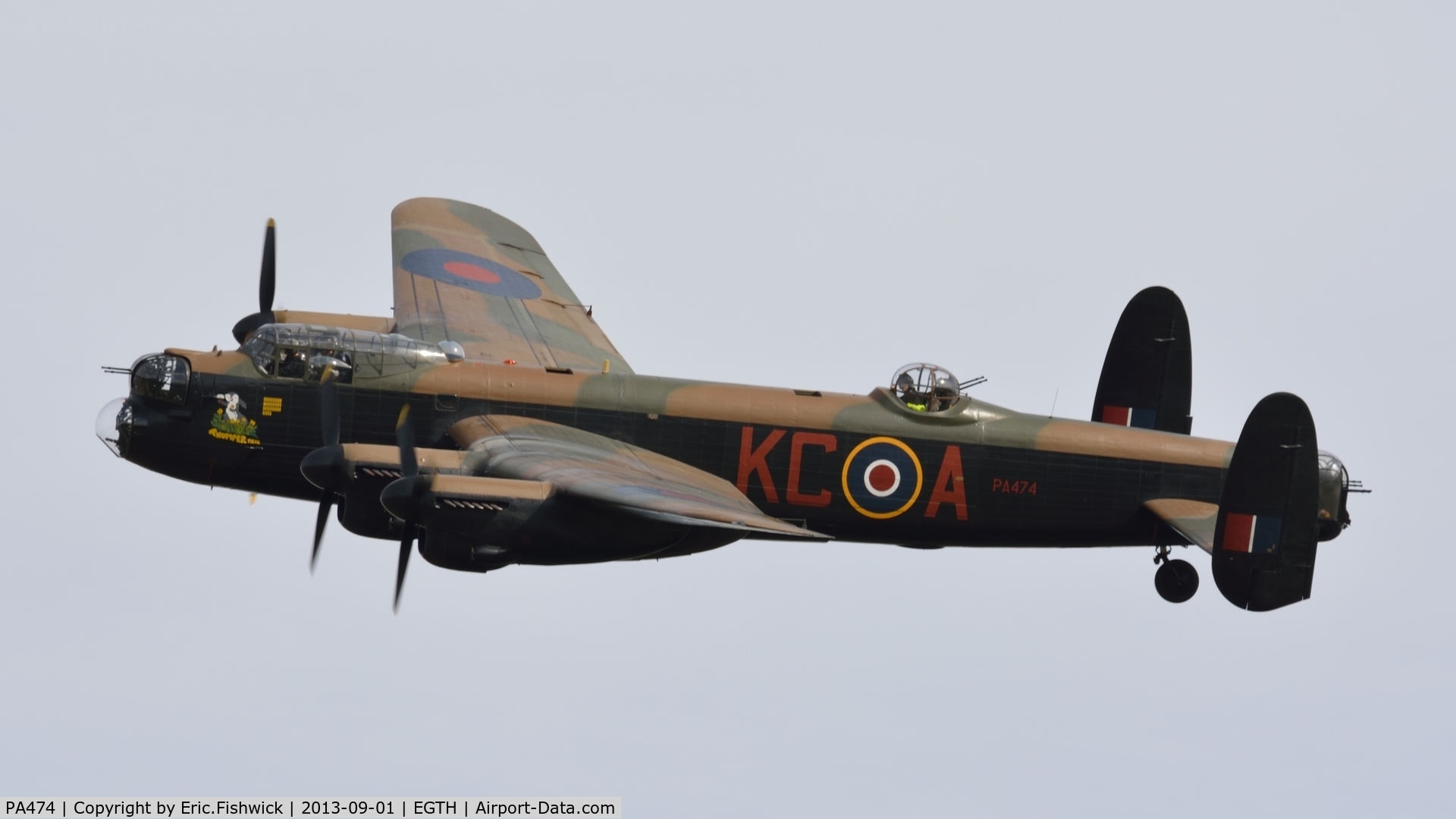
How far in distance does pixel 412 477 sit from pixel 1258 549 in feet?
41.5

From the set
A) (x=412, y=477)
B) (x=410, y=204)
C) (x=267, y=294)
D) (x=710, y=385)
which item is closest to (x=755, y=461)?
(x=710, y=385)

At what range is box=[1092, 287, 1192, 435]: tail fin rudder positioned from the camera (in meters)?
39.3

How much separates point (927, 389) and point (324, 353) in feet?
30.3

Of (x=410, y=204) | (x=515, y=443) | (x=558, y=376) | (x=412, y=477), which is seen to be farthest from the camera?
(x=410, y=204)

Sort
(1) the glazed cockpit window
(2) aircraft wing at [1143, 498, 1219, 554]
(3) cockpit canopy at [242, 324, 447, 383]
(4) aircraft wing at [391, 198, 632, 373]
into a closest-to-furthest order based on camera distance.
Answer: (1) the glazed cockpit window
(3) cockpit canopy at [242, 324, 447, 383]
(2) aircraft wing at [1143, 498, 1219, 554]
(4) aircraft wing at [391, 198, 632, 373]

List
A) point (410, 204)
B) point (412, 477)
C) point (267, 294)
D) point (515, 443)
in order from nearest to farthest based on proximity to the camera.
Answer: point (412, 477) → point (515, 443) → point (267, 294) → point (410, 204)

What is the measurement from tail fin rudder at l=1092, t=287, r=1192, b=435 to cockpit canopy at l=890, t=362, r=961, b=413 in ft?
13.9

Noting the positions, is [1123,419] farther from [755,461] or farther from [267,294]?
[267,294]

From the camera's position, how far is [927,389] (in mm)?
36312

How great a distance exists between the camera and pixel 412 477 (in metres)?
31.0

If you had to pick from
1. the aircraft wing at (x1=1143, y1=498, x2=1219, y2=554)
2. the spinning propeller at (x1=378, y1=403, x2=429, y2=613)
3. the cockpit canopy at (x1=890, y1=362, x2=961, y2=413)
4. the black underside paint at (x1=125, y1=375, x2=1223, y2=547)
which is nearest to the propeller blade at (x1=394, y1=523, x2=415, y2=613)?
the spinning propeller at (x1=378, y1=403, x2=429, y2=613)

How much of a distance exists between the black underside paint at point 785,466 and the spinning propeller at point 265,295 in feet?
10.5

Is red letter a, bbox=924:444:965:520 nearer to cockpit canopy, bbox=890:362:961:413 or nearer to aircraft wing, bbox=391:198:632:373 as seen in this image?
cockpit canopy, bbox=890:362:961:413

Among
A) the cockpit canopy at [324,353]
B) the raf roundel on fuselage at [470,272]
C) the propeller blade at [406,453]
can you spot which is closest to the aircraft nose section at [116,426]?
the cockpit canopy at [324,353]
